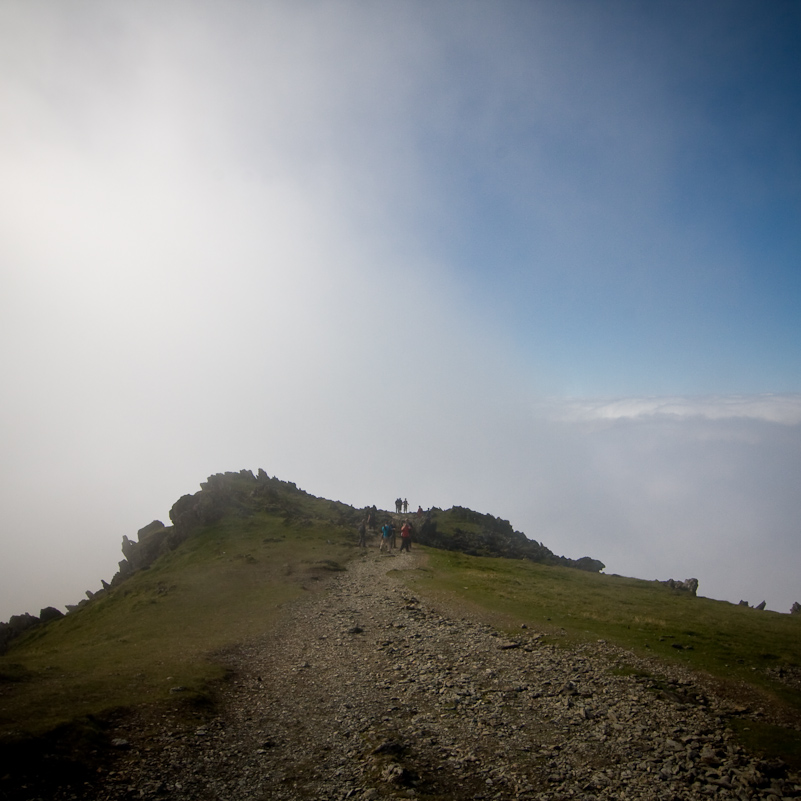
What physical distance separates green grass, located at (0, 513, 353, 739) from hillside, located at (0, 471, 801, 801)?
0.76 ft

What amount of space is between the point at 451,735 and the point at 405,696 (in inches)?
183

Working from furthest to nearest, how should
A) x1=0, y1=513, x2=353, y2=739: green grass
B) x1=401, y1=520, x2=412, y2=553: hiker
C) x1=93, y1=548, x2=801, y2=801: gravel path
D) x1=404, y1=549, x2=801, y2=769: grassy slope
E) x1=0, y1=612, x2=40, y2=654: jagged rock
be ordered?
x1=401, y1=520, x2=412, y2=553: hiker, x1=0, y1=612, x2=40, y2=654: jagged rock, x1=404, y1=549, x2=801, y2=769: grassy slope, x1=0, y1=513, x2=353, y2=739: green grass, x1=93, y1=548, x2=801, y2=801: gravel path

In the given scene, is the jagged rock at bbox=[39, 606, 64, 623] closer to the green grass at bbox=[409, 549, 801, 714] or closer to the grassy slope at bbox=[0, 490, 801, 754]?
the grassy slope at bbox=[0, 490, 801, 754]

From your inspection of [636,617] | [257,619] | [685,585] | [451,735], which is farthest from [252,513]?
[451,735]

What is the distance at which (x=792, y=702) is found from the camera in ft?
73.9

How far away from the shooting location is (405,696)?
81.2 ft

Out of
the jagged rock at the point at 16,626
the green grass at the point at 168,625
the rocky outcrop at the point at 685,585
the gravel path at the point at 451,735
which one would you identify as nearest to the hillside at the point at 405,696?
the gravel path at the point at 451,735

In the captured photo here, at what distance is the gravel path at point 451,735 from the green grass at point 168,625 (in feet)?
12.0

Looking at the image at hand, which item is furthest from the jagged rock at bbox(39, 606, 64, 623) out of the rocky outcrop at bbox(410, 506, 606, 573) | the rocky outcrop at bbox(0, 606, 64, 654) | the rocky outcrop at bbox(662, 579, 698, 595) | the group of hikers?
the rocky outcrop at bbox(662, 579, 698, 595)

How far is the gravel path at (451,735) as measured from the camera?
659 inches

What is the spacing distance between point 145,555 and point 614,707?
6884 centimetres

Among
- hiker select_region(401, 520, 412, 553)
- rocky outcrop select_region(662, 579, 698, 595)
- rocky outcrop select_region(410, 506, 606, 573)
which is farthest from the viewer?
rocky outcrop select_region(410, 506, 606, 573)

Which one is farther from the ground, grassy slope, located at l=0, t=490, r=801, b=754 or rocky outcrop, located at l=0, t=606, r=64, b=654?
grassy slope, located at l=0, t=490, r=801, b=754

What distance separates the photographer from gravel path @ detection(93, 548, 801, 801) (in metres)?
16.8
